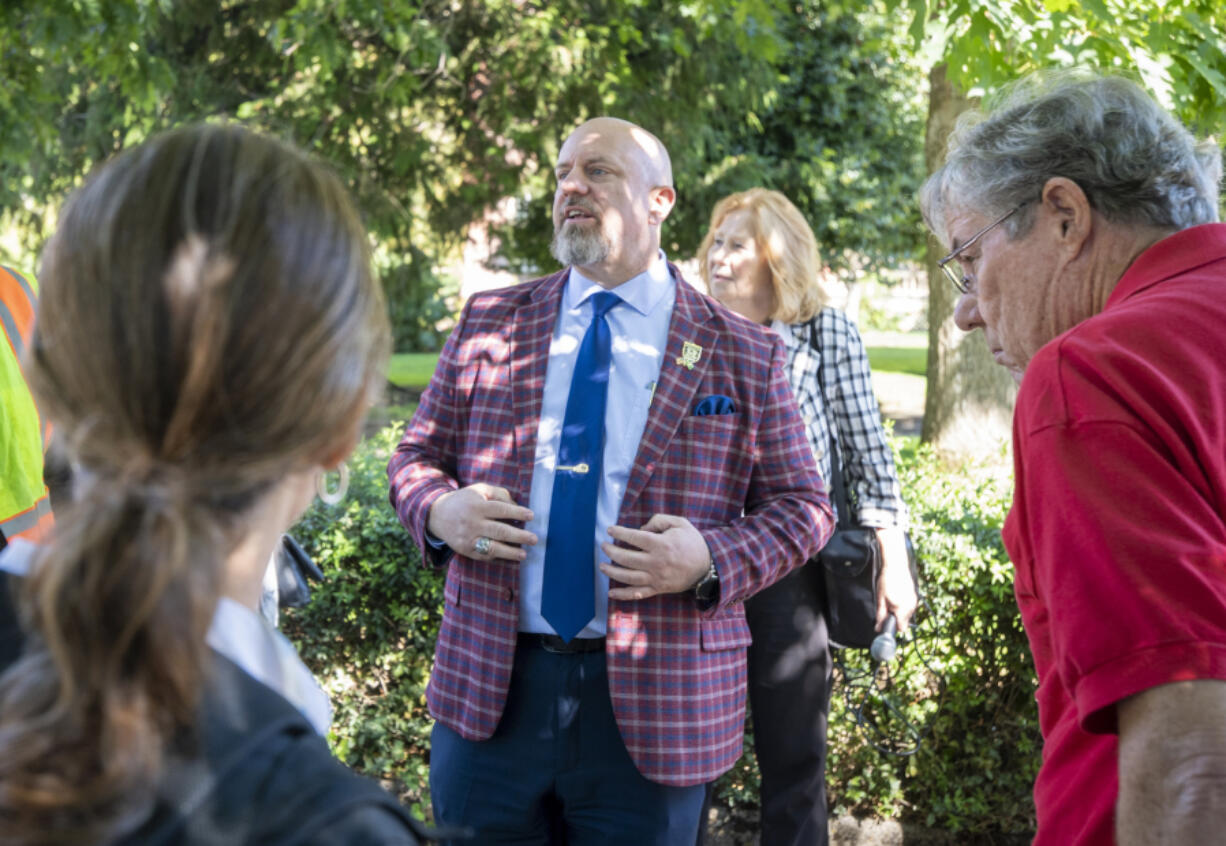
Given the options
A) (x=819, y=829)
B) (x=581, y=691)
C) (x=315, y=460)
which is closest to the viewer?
(x=315, y=460)

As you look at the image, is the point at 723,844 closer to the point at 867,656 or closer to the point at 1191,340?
the point at 867,656

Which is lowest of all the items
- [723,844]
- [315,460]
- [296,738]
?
[723,844]

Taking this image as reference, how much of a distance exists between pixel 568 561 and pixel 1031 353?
128 cm

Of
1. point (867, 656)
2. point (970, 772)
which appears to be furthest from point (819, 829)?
point (970, 772)

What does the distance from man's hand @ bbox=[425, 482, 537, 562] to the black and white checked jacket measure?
127 cm

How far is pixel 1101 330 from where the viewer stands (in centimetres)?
144

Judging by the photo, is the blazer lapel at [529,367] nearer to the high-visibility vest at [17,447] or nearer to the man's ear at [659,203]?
the man's ear at [659,203]

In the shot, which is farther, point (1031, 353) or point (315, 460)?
point (1031, 353)

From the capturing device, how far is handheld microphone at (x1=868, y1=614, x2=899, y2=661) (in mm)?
3586

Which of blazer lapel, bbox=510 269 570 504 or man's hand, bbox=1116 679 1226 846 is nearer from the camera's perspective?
man's hand, bbox=1116 679 1226 846

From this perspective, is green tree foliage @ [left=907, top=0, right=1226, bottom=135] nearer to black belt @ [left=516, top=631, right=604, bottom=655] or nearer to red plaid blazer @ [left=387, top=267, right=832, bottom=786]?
red plaid blazer @ [left=387, top=267, right=832, bottom=786]

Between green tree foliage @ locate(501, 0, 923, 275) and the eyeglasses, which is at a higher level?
green tree foliage @ locate(501, 0, 923, 275)

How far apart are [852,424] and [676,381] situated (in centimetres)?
106

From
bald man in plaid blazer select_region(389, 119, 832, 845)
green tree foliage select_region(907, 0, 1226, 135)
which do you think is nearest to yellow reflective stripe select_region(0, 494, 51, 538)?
bald man in plaid blazer select_region(389, 119, 832, 845)
